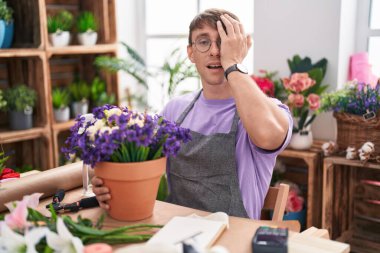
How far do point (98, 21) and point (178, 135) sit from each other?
8.14ft

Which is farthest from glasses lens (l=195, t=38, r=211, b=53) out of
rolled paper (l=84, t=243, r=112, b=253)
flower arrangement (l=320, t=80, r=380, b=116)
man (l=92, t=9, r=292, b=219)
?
flower arrangement (l=320, t=80, r=380, b=116)

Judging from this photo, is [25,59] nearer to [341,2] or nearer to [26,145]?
[26,145]

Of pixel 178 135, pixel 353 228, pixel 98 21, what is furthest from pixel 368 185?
pixel 98 21

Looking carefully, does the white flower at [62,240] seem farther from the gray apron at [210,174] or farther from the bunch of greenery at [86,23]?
the bunch of greenery at [86,23]

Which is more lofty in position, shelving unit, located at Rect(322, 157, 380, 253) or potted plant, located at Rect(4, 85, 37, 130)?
potted plant, located at Rect(4, 85, 37, 130)

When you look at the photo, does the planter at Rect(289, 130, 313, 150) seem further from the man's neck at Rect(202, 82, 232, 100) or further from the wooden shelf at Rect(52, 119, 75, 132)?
the wooden shelf at Rect(52, 119, 75, 132)

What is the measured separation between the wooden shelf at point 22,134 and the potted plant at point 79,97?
36 centimetres

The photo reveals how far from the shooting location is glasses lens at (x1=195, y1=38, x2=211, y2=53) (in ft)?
5.44

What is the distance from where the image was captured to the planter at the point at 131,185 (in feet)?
3.92

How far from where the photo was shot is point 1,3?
2930 mm

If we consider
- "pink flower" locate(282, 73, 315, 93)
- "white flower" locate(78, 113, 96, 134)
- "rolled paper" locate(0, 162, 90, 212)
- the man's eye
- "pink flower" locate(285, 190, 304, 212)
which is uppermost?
the man's eye

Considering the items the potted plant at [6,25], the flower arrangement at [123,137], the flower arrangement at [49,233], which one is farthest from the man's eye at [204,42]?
the potted plant at [6,25]

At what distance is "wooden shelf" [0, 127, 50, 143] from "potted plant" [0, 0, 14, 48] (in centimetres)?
55

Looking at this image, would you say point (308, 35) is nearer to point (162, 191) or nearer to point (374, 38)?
point (374, 38)
